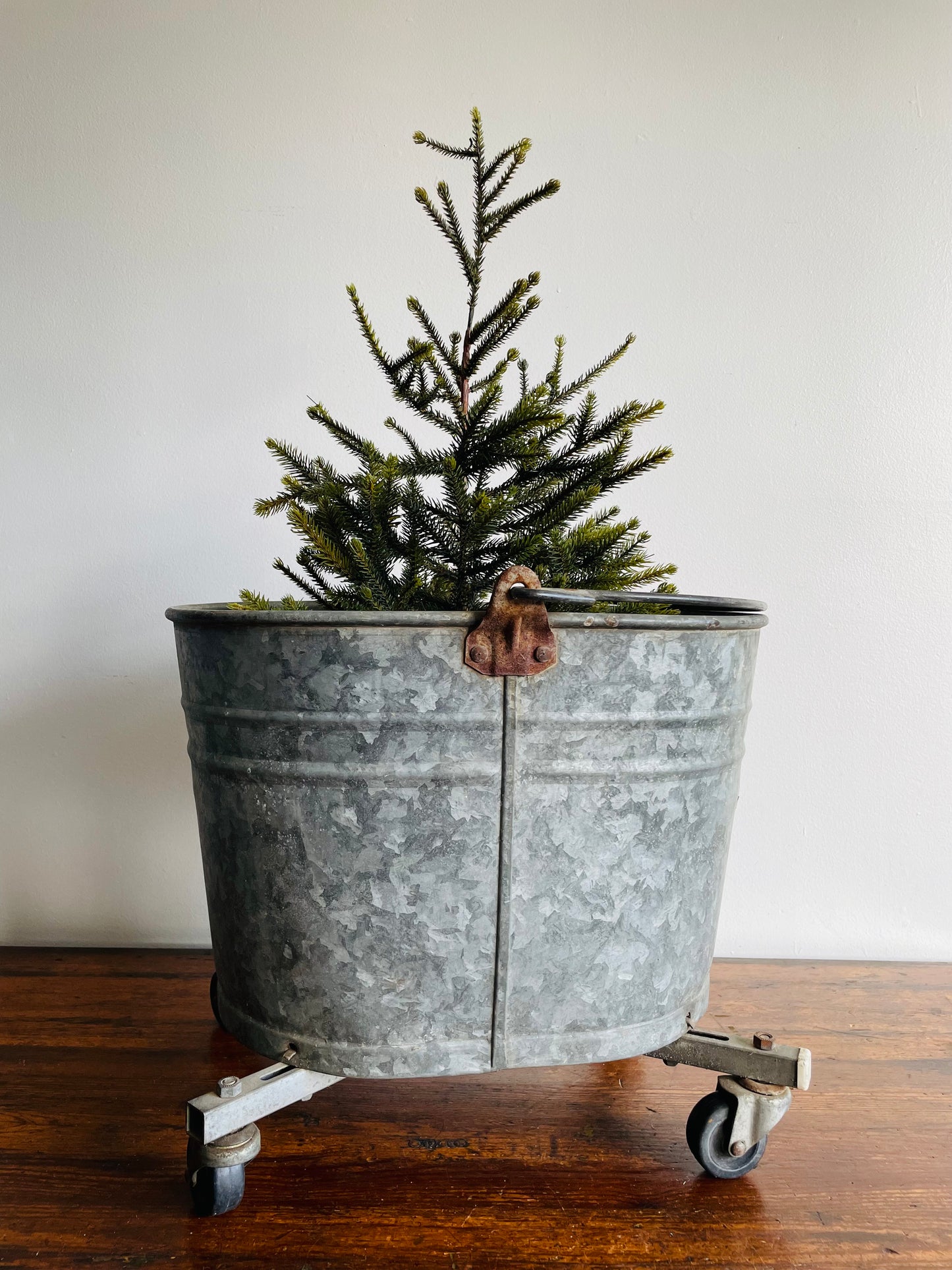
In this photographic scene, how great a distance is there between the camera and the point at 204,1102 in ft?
3.23

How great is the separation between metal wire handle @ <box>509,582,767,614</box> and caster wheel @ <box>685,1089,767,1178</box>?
1.87 ft

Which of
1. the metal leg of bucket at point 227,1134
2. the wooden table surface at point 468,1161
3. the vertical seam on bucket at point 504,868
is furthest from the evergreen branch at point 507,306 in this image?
the wooden table surface at point 468,1161

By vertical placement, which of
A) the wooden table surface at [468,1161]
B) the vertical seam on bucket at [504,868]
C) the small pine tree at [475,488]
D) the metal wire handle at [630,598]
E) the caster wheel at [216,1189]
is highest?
the small pine tree at [475,488]

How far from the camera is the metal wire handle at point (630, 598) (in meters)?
0.94

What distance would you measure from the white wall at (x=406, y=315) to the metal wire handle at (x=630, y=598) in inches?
24.3

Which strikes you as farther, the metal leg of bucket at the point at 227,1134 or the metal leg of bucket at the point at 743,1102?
the metal leg of bucket at the point at 743,1102

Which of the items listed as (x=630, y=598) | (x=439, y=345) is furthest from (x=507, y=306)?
(x=630, y=598)

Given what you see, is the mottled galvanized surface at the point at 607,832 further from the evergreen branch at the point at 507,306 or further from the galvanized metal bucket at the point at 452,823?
the evergreen branch at the point at 507,306

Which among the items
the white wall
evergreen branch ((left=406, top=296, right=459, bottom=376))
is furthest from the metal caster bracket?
evergreen branch ((left=406, top=296, right=459, bottom=376))

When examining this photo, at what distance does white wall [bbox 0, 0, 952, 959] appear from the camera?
1646mm

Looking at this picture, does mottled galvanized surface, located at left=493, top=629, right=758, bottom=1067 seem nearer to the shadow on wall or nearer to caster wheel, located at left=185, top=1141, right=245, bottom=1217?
caster wheel, located at left=185, top=1141, right=245, bottom=1217

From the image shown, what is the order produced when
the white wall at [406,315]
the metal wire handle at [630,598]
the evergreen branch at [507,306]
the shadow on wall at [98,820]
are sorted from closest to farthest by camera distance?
the metal wire handle at [630,598]
the evergreen branch at [507,306]
the white wall at [406,315]
the shadow on wall at [98,820]

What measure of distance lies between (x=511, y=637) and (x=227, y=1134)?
1.99 feet

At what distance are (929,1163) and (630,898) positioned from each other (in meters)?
0.52
